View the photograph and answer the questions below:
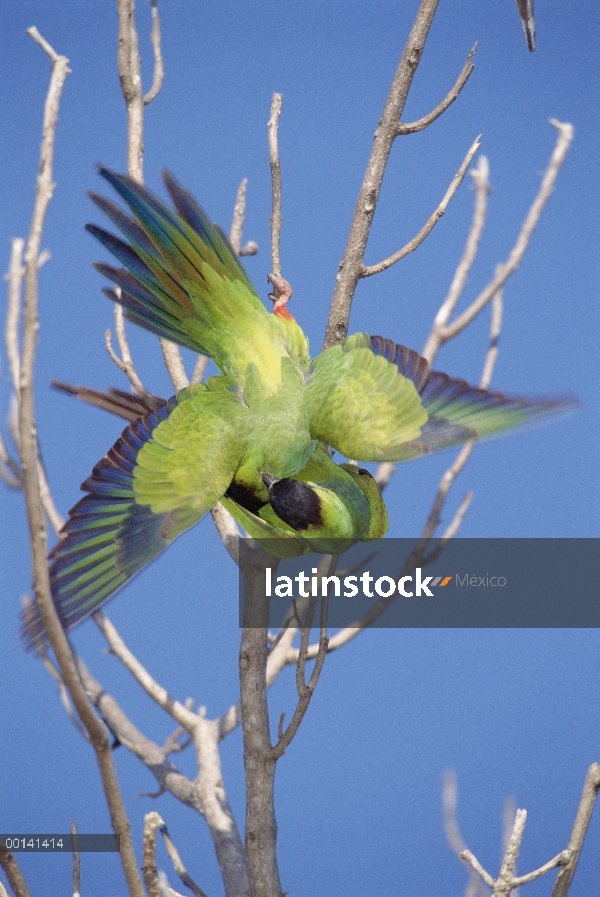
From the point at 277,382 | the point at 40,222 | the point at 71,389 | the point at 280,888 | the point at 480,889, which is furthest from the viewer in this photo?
the point at 277,382

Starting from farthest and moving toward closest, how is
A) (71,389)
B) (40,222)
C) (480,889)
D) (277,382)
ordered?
(277,382) < (71,389) < (480,889) < (40,222)

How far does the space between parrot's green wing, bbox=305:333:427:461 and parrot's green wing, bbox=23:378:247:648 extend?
0.22m

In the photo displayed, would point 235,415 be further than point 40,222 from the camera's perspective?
Yes

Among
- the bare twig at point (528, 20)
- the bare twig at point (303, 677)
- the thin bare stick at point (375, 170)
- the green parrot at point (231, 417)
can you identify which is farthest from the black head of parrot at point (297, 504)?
the bare twig at point (528, 20)

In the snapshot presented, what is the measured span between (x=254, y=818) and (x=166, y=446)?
819 millimetres

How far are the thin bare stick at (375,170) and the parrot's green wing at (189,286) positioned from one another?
0.27 meters

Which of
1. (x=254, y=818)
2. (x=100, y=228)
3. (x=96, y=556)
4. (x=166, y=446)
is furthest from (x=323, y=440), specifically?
(x=254, y=818)

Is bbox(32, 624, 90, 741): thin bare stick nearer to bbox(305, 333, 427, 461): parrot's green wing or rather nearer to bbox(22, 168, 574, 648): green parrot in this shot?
bbox(22, 168, 574, 648): green parrot

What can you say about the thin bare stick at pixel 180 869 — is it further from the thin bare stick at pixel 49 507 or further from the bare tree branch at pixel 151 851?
the thin bare stick at pixel 49 507

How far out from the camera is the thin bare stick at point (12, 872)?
1.17 m

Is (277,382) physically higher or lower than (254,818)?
higher

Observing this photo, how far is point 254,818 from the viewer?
152 centimetres

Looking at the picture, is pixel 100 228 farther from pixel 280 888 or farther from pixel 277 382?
pixel 280 888

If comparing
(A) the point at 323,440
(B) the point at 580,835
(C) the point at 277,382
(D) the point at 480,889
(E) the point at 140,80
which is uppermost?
(E) the point at 140,80
